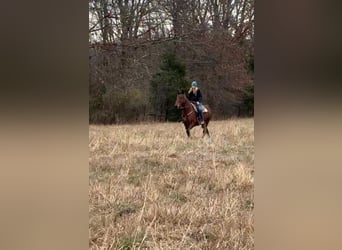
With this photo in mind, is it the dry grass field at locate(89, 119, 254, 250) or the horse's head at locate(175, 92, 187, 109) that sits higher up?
the horse's head at locate(175, 92, 187, 109)

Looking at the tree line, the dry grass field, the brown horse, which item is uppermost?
the tree line

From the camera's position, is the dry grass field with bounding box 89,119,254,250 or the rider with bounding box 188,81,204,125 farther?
the rider with bounding box 188,81,204,125

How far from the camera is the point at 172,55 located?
192 cm

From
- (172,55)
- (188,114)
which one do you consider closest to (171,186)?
(188,114)

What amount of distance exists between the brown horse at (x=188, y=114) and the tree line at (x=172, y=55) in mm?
33

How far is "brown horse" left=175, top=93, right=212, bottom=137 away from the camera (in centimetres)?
192

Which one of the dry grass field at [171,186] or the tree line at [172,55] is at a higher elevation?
the tree line at [172,55]

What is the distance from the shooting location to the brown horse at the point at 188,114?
1.92 meters

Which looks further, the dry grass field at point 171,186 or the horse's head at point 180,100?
the horse's head at point 180,100

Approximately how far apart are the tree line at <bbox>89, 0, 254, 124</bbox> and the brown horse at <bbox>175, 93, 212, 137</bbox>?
33 millimetres
